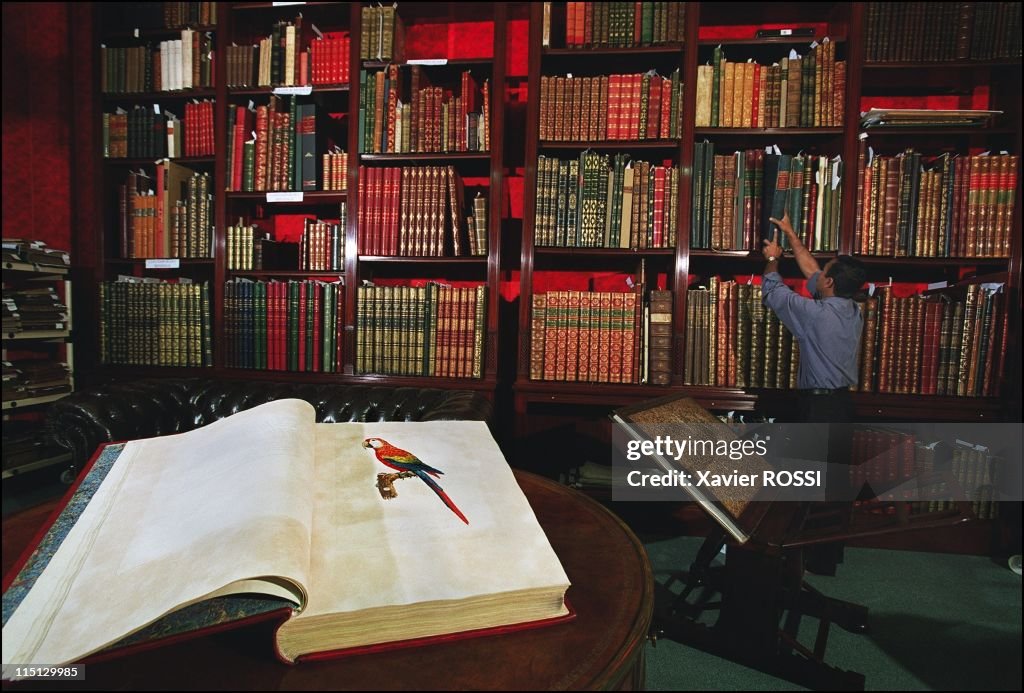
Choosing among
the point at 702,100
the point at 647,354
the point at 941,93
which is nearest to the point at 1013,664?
the point at 647,354

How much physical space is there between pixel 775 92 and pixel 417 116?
1.62 metres

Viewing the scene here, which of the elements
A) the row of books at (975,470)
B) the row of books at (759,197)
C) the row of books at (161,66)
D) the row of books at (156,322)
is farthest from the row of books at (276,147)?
the row of books at (975,470)

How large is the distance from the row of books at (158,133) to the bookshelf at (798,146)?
1.67 metres

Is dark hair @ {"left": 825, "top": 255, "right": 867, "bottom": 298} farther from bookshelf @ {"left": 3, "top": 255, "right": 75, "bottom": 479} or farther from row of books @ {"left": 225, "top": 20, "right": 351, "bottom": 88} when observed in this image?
bookshelf @ {"left": 3, "top": 255, "right": 75, "bottom": 479}

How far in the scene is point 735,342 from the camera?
7.61ft

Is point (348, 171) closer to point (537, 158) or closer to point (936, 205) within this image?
point (537, 158)

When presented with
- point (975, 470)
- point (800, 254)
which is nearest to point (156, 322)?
point (800, 254)

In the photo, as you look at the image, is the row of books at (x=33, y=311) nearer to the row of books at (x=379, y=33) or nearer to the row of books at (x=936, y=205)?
the row of books at (x=379, y=33)

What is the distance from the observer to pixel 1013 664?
1530 mm

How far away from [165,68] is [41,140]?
34.7 inches

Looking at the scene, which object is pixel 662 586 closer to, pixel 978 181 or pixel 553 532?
pixel 553 532

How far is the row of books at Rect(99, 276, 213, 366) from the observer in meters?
2.62

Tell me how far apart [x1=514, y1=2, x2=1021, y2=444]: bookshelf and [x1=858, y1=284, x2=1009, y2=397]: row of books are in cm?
3

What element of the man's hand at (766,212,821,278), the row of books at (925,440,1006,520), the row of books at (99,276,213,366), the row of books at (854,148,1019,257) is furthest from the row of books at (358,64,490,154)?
the row of books at (925,440,1006,520)
